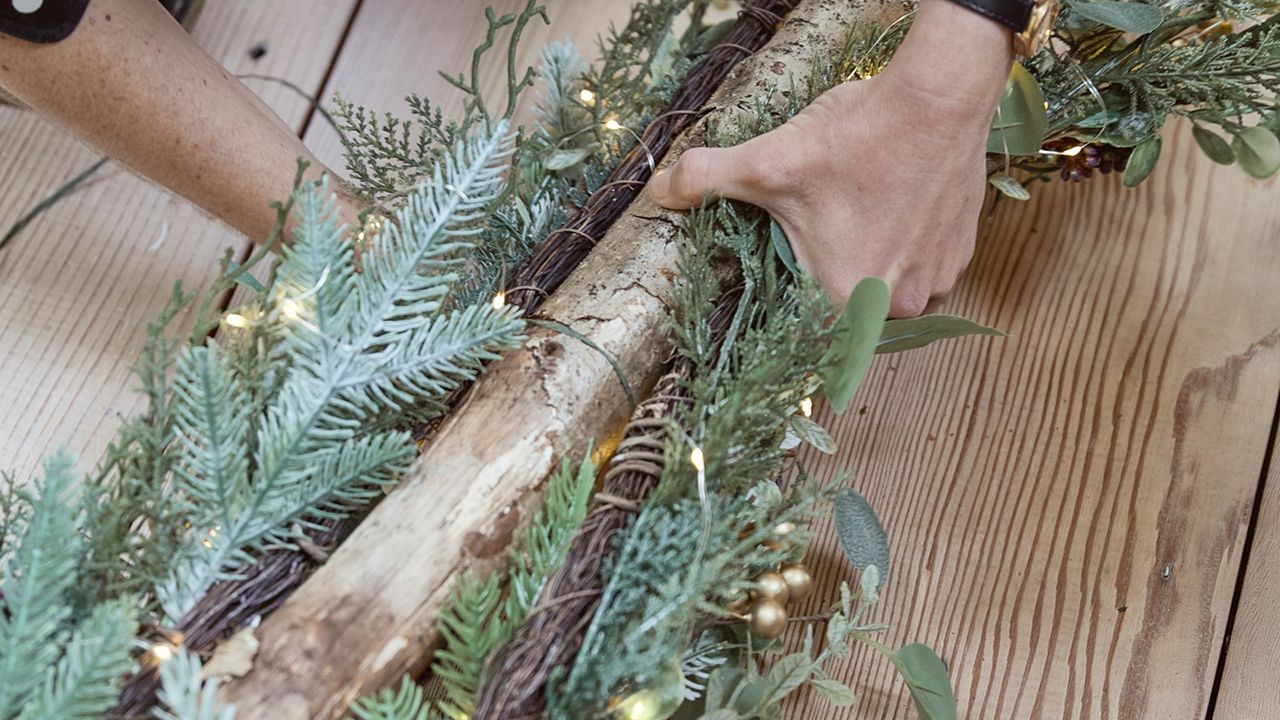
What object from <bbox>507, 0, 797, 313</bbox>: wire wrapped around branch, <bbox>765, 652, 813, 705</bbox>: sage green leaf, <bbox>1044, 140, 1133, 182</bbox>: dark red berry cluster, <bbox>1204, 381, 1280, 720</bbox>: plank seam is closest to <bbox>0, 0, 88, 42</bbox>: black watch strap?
<bbox>507, 0, 797, 313</bbox>: wire wrapped around branch

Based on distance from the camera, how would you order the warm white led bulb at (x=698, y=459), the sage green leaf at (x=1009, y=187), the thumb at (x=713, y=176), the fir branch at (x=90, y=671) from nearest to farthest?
the fir branch at (x=90, y=671), the warm white led bulb at (x=698, y=459), the thumb at (x=713, y=176), the sage green leaf at (x=1009, y=187)

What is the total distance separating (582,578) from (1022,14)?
1.60 feet

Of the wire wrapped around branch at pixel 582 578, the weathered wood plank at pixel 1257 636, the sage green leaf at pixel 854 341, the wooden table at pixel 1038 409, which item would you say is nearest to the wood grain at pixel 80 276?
the wooden table at pixel 1038 409

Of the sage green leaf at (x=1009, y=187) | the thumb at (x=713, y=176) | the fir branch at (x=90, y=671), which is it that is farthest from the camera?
the sage green leaf at (x=1009, y=187)

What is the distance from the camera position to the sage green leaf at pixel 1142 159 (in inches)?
34.8

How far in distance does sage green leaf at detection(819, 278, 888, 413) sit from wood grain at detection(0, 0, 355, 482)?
66 centimetres

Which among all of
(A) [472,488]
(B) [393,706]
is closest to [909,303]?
(A) [472,488]

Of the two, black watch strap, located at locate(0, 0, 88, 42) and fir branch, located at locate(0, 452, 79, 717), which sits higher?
black watch strap, located at locate(0, 0, 88, 42)

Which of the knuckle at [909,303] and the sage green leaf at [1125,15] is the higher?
the sage green leaf at [1125,15]

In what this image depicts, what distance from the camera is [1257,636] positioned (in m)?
0.89

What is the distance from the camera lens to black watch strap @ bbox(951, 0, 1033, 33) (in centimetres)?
67

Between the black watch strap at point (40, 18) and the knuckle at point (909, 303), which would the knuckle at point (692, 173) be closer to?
the knuckle at point (909, 303)

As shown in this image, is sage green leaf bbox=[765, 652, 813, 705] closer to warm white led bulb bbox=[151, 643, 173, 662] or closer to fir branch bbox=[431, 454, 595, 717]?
fir branch bbox=[431, 454, 595, 717]

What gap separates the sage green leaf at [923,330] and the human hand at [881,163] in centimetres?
4
